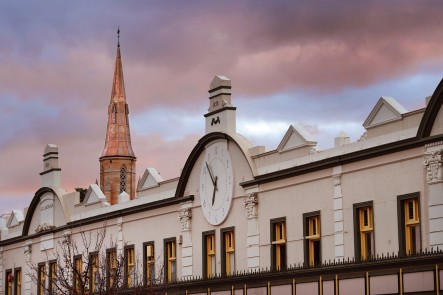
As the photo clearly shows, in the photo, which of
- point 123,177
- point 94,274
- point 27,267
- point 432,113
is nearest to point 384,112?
point 432,113

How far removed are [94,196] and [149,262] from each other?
22.6ft

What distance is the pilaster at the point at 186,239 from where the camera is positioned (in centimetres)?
4709

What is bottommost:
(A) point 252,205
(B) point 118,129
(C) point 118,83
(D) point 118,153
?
(A) point 252,205

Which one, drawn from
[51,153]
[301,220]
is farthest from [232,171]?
[51,153]

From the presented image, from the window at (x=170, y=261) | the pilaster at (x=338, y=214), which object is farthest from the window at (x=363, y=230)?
the window at (x=170, y=261)

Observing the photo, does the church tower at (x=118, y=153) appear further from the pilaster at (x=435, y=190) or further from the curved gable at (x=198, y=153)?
the pilaster at (x=435, y=190)

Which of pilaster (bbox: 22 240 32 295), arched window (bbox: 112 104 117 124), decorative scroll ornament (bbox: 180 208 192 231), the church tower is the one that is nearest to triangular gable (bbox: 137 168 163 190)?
decorative scroll ornament (bbox: 180 208 192 231)

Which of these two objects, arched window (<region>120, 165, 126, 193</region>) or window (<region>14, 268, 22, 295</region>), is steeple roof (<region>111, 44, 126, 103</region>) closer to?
arched window (<region>120, 165, 126, 193</region>)

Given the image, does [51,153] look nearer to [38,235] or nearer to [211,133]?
[38,235]

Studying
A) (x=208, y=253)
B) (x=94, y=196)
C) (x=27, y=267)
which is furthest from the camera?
(x=27, y=267)

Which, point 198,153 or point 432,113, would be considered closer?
point 432,113

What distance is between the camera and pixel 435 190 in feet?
112

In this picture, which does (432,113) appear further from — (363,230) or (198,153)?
(198,153)

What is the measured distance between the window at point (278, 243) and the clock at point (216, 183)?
10.0 ft
